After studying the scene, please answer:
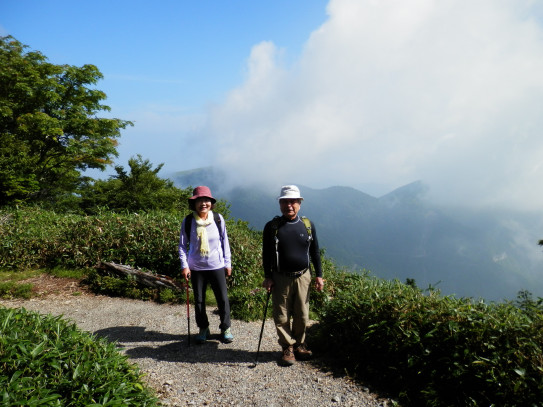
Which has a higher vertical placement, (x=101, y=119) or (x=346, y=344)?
(x=101, y=119)

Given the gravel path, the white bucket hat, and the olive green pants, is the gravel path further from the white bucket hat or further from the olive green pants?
the white bucket hat

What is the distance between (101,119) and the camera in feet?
61.8

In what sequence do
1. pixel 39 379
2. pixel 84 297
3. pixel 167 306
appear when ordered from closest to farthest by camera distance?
1. pixel 39 379
2. pixel 167 306
3. pixel 84 297

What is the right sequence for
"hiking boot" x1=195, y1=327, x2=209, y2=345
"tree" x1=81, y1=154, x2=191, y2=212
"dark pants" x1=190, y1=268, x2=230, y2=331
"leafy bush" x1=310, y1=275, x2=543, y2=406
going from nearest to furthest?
"leafy bush" x1=310, y1=275, x2=543, y2=406, "dark pants" x1=190, y1=268, x2=230, y2=331, "hiking boot" x1=195, y1=327, x2=209, y2=345, "tree" x1=81, y1=154, x2=191, y2=212

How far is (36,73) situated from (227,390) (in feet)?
62.7

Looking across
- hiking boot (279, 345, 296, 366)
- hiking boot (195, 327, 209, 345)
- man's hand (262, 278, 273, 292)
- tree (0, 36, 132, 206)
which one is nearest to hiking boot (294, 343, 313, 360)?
hiking boot (279, 345, 296, 366)

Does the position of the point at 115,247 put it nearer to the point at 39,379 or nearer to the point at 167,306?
the point at 167,306

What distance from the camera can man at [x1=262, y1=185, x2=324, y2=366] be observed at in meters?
4.28

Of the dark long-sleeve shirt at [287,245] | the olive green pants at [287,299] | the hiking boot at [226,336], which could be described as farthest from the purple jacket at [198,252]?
the hiking boot at [226,336]

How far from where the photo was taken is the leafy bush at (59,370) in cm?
251

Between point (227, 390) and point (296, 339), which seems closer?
point (227, 390)

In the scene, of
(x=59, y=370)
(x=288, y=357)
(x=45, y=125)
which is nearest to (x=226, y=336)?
(x=288, y=357)

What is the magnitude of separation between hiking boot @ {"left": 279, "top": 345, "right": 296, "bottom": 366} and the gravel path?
73 millimetres

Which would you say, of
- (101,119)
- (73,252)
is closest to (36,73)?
(101,119)
